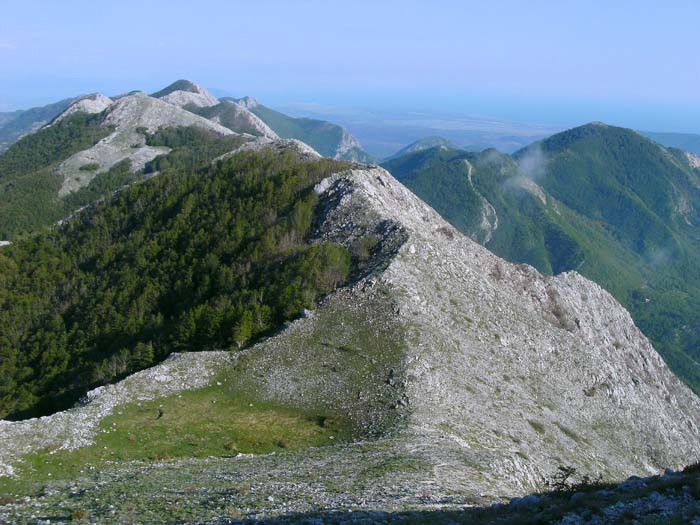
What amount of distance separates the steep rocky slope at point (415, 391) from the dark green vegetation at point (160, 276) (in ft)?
20.9

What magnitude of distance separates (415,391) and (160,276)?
5385 centimetres

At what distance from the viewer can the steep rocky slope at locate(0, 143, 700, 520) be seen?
29.9 meters

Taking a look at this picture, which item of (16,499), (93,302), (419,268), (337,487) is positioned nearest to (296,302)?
(419,268)

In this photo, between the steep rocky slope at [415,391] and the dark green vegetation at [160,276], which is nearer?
the steep rocky slope at [415,391]

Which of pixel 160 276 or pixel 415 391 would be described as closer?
pixel 415 391

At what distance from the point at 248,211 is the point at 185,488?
6562 centimetres

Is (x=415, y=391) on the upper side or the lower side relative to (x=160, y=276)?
upper

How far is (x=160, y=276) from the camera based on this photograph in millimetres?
85438

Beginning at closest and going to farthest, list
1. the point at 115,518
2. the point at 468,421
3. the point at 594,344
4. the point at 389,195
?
the point at 115,518 → the point at 468,421 → the point at 594,344 → the point at 389,195

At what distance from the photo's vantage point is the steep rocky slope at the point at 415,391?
2989 centimetres

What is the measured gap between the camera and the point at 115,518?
23.6 metres

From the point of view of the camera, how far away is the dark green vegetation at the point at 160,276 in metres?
62.6

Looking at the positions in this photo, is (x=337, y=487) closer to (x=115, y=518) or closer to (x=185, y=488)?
(x=185, y=488)

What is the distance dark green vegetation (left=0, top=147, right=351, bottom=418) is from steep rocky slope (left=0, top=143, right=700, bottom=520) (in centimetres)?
637
